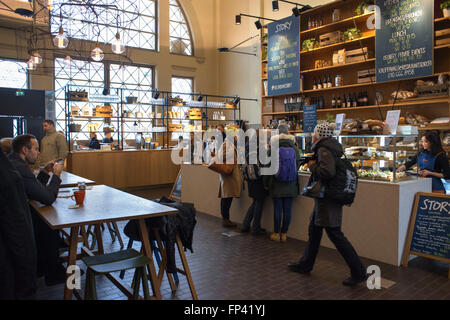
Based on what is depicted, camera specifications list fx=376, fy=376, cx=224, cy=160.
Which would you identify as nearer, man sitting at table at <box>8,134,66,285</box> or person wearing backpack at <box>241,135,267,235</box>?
man sitting at table at <box>8,134,66,285</box>

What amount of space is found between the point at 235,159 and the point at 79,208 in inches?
111

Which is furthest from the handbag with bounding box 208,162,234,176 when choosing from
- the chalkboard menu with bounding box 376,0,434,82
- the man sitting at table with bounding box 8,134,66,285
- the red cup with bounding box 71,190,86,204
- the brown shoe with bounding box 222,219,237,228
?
the chalkboard menu with bounding box 376,0,434,82

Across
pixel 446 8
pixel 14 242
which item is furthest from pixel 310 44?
pixel 14 242

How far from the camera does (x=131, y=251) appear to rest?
290cm

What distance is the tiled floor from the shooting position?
3.29 metres

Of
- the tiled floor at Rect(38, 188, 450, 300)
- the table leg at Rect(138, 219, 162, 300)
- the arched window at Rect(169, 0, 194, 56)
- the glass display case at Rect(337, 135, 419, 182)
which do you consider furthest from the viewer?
the arched window at Rect(169, 0, 194, 56)

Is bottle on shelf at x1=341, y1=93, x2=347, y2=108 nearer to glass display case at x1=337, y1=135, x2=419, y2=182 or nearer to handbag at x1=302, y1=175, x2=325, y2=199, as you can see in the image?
glass display case at x1=337, y1=135, x2=419, y2=182

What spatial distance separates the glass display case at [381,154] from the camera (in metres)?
4.09

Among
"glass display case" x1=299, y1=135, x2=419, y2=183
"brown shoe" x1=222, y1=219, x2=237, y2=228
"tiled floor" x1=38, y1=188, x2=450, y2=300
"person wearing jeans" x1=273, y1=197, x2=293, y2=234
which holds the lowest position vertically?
"tiled floor" x1=38, y1=188, x2=450, y2=300

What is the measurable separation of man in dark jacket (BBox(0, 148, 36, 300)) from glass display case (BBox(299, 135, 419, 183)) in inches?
138

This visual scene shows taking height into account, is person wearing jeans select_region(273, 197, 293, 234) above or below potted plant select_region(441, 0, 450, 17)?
below

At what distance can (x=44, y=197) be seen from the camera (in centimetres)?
292

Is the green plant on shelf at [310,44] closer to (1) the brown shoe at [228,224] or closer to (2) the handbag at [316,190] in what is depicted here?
(1) the brown shoe at [228,224]
